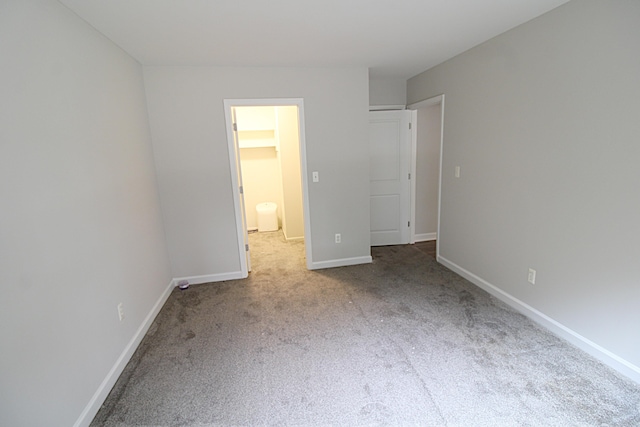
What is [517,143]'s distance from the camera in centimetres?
249

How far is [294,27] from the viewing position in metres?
2.19

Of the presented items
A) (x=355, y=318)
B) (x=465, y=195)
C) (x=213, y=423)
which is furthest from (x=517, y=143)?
(x=213, y=423)

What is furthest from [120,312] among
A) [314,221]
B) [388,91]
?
[388,91]

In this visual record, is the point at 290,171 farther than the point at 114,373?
Yes

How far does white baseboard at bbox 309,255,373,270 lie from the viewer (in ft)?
12.3

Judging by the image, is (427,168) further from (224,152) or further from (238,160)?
(224,152)

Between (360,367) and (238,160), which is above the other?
(238,160)

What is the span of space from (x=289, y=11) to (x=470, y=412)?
2653 mm

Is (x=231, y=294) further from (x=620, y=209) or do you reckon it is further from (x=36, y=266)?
(x=620, y=209)

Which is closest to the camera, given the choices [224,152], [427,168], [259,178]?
[224,152]

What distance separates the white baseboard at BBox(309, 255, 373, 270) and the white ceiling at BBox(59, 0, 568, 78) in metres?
2.33

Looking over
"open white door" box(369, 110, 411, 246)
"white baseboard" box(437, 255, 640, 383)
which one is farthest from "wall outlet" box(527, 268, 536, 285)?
"open white door" box(369, 110, 411, 246)

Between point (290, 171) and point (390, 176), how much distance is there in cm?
160

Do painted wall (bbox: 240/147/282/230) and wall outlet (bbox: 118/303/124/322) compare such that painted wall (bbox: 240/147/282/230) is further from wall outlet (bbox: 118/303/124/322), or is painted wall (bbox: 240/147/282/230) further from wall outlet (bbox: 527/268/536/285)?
wall outlet (bbox: 527/268/536/285)
